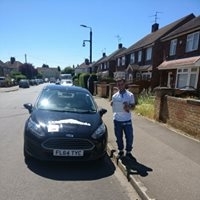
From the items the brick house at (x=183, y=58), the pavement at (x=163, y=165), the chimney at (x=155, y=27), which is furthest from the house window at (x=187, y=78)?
the chimney at (x=155, y=27)

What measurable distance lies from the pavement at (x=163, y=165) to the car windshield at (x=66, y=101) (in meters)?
1.23

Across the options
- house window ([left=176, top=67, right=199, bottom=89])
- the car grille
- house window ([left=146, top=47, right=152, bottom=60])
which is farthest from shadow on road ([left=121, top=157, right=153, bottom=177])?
house window ([left=146, top=47, right=152, bottom=60])

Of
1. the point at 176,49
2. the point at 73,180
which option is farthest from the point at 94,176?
the point at 176,49

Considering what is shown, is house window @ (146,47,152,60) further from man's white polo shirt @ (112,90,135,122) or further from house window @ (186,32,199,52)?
man's white polo shirt @ (112,90,135,122)

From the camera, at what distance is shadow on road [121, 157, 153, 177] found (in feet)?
15.8

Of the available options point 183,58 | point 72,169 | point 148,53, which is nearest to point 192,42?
point 183,58

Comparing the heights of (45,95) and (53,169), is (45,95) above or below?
above

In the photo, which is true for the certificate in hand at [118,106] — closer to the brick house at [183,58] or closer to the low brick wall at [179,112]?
the low brick wall at [179,112]

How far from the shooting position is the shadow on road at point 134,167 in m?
4.82

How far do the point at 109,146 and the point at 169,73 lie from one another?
20.3 m

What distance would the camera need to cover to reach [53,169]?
16.5ft

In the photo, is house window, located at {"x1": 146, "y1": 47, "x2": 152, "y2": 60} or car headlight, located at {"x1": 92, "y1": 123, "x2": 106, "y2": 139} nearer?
car headlight, located at {"x1": 92, "y1": 123, "x2": 106, "y2": 139}

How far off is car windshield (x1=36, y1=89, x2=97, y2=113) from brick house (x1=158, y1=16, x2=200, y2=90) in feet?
45.4

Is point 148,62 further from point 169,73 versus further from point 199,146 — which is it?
point 199,146
